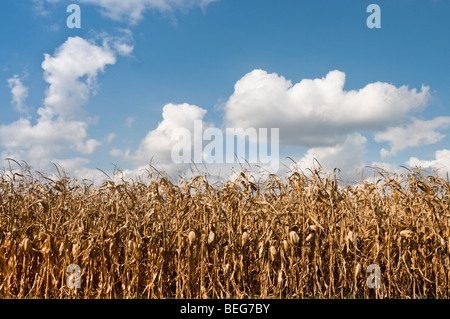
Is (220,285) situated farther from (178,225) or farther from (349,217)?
(349,217)

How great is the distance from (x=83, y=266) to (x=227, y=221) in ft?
6.73

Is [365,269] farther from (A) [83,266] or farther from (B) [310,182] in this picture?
(A) [83,266]

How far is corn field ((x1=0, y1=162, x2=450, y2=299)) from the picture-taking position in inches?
197

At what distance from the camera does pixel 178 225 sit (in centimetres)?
519

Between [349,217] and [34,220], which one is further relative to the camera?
[34,220]

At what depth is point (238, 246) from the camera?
5129 mm

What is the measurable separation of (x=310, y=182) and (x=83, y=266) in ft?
10.8

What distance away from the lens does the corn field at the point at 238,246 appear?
5.00 meters

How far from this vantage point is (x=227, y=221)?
17.0 ft
